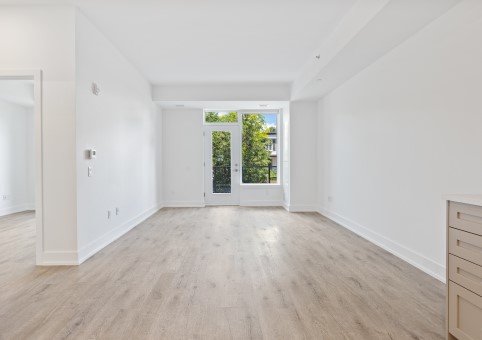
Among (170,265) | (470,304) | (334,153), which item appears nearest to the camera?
(470,304)

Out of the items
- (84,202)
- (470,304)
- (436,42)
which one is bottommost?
(470,304)

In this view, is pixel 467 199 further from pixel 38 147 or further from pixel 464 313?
pixel 38 147

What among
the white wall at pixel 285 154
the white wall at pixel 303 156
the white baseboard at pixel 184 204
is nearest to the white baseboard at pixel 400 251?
the white wall at pixel 303 156

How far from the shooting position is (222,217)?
6375mm

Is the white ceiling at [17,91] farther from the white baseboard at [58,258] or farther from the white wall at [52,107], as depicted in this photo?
the white baseboard at [58,258]

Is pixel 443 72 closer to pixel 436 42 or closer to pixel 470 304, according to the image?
pixel 436 42

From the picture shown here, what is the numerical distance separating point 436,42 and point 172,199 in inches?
253

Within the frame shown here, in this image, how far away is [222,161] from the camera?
822 cm

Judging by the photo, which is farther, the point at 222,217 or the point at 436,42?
the point at 222,217

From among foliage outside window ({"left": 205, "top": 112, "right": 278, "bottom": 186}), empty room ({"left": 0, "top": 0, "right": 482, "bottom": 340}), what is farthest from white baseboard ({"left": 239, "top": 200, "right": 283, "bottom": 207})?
empty room ({"left": 0, "top": 0, "right": 482, "bottom": 340})

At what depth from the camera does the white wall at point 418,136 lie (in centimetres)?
265

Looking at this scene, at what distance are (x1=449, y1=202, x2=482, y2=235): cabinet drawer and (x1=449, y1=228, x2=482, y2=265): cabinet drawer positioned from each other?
0.03 m

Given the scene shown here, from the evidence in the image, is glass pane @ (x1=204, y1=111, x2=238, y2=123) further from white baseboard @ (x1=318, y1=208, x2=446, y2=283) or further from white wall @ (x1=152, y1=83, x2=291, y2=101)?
white baseboard @ (x1=318, y1=208, x2=446, y2=283)

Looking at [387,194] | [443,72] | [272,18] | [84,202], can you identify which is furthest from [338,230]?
[84,202]
